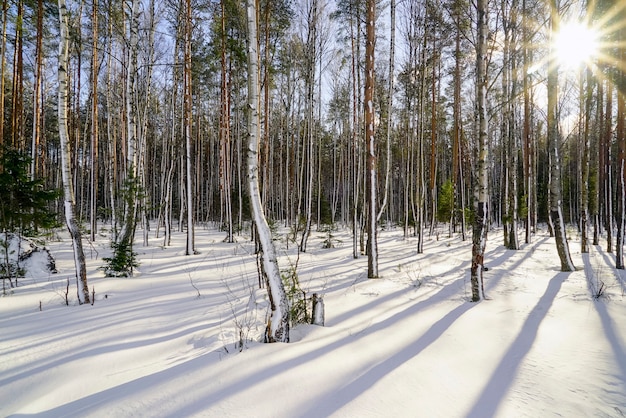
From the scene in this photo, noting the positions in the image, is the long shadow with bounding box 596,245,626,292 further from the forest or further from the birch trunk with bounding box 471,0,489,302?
the birch trunk with bounding box 471,0,489,302

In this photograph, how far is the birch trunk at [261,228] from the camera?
3.42 meters

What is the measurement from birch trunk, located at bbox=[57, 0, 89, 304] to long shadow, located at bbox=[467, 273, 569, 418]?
5.92 m

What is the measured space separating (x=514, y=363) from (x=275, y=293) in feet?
8.57

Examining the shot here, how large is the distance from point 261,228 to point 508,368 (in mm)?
2943

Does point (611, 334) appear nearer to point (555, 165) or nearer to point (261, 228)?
point (261, 228)

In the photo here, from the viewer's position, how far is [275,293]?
3461mm

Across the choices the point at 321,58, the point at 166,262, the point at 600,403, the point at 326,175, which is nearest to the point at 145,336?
the point at 600,403

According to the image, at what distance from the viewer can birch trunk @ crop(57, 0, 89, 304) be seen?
15.9ft

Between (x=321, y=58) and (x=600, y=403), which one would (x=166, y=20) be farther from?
(x=600, y=403)

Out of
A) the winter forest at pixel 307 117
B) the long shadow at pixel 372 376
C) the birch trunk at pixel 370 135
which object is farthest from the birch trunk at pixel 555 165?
the long shadow at pixel 372 376

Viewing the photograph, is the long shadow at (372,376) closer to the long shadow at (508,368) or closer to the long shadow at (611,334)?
the long shadow at (508,368)

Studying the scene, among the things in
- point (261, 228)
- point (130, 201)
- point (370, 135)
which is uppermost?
point (370, 135)

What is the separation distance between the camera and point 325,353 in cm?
314

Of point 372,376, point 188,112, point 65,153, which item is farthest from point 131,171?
point 372,376
